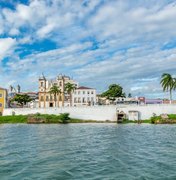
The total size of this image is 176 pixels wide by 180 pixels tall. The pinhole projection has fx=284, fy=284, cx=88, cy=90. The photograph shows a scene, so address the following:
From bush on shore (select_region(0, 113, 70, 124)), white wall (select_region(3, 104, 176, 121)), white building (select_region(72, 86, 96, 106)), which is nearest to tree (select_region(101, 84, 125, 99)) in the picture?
white building (select_region(72, 86, 96, 106))

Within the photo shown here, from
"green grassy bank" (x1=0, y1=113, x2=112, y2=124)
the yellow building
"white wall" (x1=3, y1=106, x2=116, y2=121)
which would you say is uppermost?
the yellow building

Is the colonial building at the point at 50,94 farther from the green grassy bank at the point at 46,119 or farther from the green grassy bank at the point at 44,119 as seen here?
the green grassy bank at the point at 44,119

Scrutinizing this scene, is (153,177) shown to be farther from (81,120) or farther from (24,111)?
(24,111)

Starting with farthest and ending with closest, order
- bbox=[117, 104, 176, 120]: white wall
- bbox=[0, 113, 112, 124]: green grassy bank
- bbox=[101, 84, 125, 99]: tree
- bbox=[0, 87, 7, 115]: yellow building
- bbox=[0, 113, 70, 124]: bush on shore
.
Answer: bbox=[101, 84, 125, 99]: tree < bbox=[0, 87, 7, 115]: yellow building < bbox=[0, 113, 70, 124]: bush on shore < bbox=[0, 113, 112, 124]: green grassy bank < bbox=[117, 104, 176, 120]: white wall

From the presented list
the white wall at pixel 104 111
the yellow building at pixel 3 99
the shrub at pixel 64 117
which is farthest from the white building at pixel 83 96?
the shrub at pixel 64 117

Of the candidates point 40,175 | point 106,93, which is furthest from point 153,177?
point 106,93

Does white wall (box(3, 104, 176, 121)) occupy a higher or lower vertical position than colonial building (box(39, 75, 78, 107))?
lower

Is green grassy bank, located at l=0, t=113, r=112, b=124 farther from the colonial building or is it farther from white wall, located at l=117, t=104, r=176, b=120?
the colonial building

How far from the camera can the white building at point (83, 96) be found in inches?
5002

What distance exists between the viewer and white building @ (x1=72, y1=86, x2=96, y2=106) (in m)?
127

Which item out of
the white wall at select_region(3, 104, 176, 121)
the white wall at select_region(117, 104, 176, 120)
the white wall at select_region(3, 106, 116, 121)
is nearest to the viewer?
the white wall at select_region(117, 104, 176, 120)

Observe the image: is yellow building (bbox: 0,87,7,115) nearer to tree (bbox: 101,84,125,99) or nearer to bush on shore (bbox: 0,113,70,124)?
bush on shore (bbox: 0,113,70,124)

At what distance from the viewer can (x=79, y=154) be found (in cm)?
2481

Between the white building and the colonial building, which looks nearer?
the colonial building
